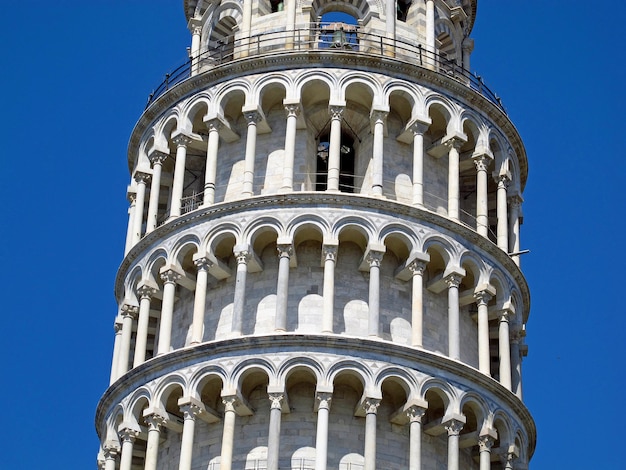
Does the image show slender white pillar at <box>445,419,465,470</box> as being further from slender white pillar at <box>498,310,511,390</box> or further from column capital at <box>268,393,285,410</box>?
column capital at <box>268,393,285,410</box>

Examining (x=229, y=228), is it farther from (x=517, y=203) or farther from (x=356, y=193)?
(x=517, y=203)

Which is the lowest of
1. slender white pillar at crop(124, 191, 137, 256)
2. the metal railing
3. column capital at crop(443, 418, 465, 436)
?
column capital at crop(443, 418, 465, 436)

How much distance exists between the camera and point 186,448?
1630 inches

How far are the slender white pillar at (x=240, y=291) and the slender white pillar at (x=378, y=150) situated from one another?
398 cm

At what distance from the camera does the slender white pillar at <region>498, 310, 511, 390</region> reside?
1756 inches

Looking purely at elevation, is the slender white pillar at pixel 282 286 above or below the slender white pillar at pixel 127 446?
above

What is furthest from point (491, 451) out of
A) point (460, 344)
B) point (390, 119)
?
point (390, 119)

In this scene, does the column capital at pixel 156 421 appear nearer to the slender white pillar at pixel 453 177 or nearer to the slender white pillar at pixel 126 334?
the slender white pillar at pixel 126 334

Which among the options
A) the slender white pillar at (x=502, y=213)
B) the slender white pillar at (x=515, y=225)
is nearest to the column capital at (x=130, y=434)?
the slender white pillar at (x=502, y=213)

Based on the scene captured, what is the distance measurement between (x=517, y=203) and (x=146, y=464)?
13.8 m

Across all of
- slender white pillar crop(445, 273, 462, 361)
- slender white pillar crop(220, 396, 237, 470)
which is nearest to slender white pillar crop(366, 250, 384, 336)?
slender white pillar crop(445, 273, 462, 361)

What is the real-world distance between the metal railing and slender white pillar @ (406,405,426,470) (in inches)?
422

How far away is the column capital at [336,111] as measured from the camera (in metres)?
45.4

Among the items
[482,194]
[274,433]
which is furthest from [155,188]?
[274,433]
